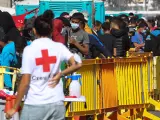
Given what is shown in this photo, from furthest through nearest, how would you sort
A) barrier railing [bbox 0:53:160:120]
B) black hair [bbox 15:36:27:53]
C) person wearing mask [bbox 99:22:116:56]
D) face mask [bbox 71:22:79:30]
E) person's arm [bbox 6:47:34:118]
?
person wearing mask [bbox 99:22:116:56], face mask [bbox 71:22:79:30], black hair [bbox 15:36:27:53], barrier railing [bbox 0:53:160:120], person's arm [bbox 6:47:34:118]

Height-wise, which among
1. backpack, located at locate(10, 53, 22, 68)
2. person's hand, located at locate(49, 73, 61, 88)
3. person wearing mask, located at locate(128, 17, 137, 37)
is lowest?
person wearing mask, located at locate(128, 17, 137, 37)

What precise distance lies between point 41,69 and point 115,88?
14.8 feet

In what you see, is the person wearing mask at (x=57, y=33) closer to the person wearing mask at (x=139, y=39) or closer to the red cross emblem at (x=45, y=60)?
the red cross emblem at (x=45, y=60)

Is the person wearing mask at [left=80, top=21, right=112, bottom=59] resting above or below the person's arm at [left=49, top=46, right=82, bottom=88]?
below

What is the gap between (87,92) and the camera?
33.7 ft

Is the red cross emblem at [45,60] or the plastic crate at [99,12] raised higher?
the red cross emblem at [45,60]

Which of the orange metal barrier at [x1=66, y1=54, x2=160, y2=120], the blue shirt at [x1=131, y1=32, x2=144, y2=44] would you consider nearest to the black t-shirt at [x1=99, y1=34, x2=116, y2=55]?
the orange metal barrier at [x1=66, y1=54, x2=160, y2=120]

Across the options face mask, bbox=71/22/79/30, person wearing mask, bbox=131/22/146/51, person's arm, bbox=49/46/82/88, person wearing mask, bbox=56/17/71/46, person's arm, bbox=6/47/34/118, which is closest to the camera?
person's arm, bbox=6/47/34/118

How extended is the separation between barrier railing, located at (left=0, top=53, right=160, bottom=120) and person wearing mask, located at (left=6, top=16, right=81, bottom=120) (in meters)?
2.90

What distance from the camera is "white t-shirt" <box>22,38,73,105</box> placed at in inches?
261

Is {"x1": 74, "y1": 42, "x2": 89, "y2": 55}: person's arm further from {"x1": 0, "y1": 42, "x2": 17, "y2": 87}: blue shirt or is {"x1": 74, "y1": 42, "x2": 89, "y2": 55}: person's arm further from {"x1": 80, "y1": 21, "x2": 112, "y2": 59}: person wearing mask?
{"x1": 0, "y1": 42, "x2": 17, "y2": 87}: blue shirt

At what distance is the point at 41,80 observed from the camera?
665 cm

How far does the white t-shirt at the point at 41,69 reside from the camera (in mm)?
6617

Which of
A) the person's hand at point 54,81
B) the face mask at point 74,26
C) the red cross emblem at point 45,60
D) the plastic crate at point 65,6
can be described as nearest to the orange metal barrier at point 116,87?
the face mask at point 74,26
